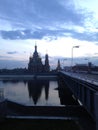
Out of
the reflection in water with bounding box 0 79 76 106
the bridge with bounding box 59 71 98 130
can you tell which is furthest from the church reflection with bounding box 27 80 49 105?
the bridge with bounding box 59 71 98 130

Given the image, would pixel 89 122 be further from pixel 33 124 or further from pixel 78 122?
pixel 33 124

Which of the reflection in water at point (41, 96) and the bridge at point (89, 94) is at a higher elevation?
the bridge at point (89, 94)

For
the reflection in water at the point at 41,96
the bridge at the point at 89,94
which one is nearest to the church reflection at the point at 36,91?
the reflection in water at the point at 41,96

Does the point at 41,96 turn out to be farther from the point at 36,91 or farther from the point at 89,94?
the point at 89,94

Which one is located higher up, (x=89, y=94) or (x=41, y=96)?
(x=89, y=94)

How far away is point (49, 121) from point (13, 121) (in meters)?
4.38

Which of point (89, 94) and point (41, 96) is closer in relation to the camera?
point (89, 94)

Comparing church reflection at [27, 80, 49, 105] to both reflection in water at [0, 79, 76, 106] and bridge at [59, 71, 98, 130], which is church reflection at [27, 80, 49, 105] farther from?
bridge at [59, 71, 98, 130]

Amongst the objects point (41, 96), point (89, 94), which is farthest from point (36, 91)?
point (89, 94)

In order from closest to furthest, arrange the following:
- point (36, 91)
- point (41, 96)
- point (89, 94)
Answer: point (89, 94)
point (41, 96)
point (36, 91)

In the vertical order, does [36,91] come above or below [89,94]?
below

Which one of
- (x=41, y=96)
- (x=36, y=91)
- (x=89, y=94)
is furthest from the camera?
(x=36, y=91)

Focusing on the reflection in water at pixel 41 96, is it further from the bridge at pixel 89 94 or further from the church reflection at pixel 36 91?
the bridge at pixel 89 94

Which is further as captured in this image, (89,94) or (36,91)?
(36,91)
